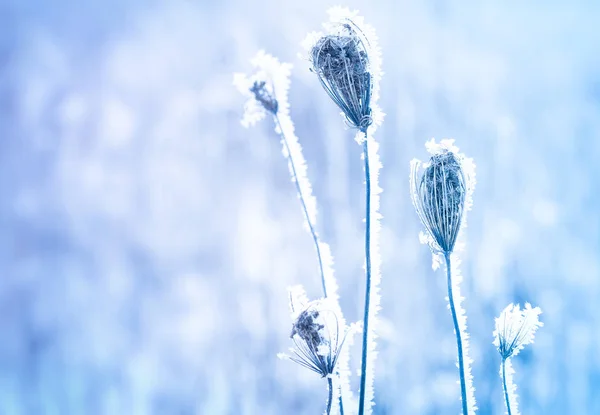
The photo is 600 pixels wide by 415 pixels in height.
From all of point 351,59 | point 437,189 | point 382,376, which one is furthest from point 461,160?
point 382,376

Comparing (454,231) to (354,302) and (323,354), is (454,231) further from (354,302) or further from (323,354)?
(354,302)

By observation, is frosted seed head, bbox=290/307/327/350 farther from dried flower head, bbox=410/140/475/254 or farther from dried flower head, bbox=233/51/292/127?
dried flower head, bbox=233/51/292/127

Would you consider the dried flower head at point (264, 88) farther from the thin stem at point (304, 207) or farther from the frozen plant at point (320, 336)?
the frozen plant at point (320, 336)

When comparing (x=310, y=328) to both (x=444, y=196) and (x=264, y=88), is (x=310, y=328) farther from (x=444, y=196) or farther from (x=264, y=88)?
(x=264, y=88)

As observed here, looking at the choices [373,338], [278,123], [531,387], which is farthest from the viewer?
[531,387]

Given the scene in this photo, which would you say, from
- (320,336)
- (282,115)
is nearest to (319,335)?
(320,336)

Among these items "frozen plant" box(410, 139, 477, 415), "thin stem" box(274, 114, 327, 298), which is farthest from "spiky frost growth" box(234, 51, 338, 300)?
"frozen plant" box(410, 139, 477, 415)
